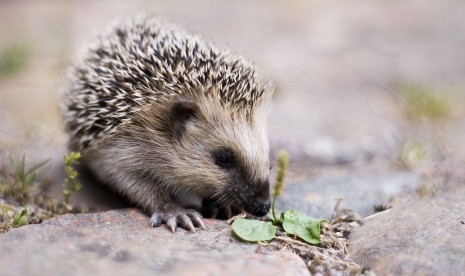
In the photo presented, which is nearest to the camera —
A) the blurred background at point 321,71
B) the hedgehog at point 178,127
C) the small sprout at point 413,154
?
the hedgehog at point 178,127

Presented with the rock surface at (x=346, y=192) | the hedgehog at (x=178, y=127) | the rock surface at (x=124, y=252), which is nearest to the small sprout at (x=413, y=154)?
the rock surface at (x=346, y=192)

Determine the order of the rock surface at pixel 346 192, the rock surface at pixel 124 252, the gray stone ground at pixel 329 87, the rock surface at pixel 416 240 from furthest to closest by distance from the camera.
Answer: the gray stone ground at pixel 329 87 → the rock surface at pixel 346 192 → the rock surface at pixel 416 240 → the rock surface at pixel 124 252

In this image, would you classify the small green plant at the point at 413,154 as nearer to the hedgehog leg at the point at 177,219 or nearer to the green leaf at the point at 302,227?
the green leaf at the point at 302,227

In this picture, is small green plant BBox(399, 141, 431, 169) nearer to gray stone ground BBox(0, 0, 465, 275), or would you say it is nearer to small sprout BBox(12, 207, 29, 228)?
gray stone ground BBox(0, 0, 465, 275)

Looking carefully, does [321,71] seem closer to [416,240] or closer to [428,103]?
[428,103]

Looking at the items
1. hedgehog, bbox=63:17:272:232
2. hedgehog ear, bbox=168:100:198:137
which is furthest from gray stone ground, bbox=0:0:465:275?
hedgehog ear, bbox=168:100:198:137

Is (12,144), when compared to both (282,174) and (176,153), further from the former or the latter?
(282,174)
